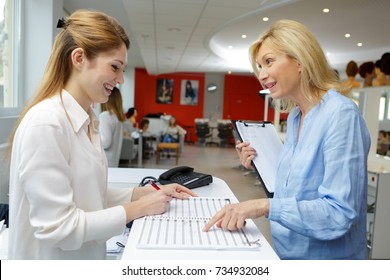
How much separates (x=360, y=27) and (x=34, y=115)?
6.58 m

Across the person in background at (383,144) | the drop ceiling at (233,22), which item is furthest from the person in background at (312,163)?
the drop ceiling at (233,22)

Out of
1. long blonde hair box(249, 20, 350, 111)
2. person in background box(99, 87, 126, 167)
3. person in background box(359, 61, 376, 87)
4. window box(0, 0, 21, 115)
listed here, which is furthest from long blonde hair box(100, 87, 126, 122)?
person in background box(359, 61, 376, 87)

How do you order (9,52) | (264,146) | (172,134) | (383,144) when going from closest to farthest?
1. (264,146)
2. (9,52)
3. (383,144)
4. (172,134)

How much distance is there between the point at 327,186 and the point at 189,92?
1375 cm

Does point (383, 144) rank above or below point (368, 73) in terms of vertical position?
below

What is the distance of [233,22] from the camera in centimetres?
581

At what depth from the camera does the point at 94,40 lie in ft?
2.88

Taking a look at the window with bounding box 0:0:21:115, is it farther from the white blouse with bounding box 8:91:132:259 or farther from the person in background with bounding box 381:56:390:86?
the person in background with bounding box 381:56:390:86

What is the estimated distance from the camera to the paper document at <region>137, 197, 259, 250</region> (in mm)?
766

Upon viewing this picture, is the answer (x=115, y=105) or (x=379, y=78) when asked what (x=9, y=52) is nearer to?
(x=115, y=105)

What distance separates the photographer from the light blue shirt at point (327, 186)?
84 cm

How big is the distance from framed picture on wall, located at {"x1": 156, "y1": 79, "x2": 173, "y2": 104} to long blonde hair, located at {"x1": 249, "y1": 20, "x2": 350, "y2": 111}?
13.5 meters

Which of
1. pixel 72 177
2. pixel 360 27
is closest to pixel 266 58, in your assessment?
pixel 72 177

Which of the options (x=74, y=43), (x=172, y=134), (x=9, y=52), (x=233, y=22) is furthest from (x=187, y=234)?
(x=172, y=134)
